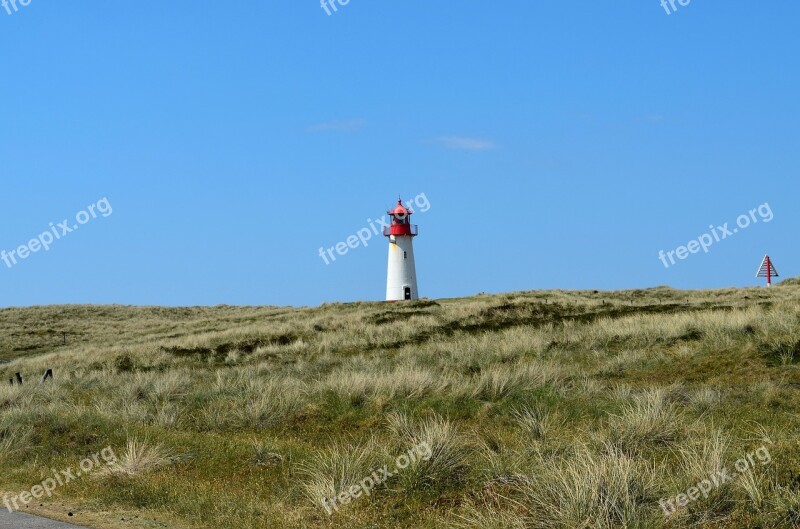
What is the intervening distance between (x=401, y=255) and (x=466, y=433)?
48.2 metres

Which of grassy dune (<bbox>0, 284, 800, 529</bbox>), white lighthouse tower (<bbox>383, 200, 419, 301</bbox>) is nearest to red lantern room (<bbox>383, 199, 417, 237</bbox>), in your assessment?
white lighthouse tower (<bbox>383, 200, 419, 301</bbox>)

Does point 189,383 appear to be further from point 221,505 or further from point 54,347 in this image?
point 54,347

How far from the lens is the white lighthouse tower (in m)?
59.4

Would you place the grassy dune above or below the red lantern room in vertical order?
below

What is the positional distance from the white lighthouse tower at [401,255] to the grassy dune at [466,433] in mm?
34277

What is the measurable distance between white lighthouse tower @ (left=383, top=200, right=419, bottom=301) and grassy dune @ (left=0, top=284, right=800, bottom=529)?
34277 mm

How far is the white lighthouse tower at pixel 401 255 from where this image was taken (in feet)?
195

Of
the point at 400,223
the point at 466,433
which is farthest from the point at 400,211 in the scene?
the point at 466,433

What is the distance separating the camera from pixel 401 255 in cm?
5962

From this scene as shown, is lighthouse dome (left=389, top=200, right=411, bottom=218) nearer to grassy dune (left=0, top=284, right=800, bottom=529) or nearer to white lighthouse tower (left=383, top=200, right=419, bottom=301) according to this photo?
white lighthouse tower (left=383, top=200, right=419, bottom=301)

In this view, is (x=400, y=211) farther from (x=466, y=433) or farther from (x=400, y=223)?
(x=466, y=433)

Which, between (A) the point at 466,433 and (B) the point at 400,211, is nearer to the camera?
(A) the point at 466,433

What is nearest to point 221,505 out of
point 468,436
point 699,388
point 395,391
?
point 468,436

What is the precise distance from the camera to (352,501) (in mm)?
8609
